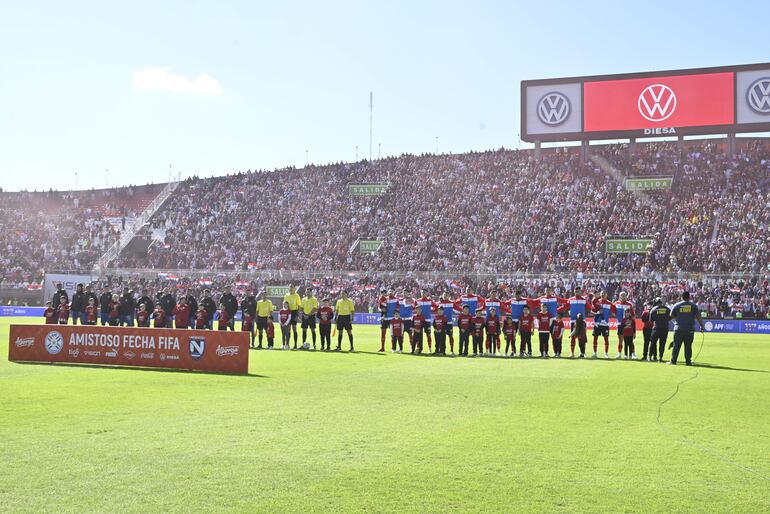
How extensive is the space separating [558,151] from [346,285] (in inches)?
936

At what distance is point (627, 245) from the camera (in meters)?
52.0

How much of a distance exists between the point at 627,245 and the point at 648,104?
492 inches

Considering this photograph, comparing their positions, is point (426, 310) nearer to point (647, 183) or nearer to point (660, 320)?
point (660, 320)

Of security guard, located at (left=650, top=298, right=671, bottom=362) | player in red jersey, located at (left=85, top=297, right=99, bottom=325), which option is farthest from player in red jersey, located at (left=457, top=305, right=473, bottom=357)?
player in red jersey, located at (left=85, top=297, right=99, bottom=325)

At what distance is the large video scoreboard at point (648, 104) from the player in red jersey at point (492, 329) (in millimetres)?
36915

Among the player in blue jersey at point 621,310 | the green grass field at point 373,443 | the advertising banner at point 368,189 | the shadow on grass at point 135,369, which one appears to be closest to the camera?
the green grass field at point 373,443

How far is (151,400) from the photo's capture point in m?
14.0

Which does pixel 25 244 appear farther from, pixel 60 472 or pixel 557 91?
pixel 60 472

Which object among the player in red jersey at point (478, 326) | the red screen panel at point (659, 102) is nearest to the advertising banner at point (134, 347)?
the player in red jersey at point (478, 326)

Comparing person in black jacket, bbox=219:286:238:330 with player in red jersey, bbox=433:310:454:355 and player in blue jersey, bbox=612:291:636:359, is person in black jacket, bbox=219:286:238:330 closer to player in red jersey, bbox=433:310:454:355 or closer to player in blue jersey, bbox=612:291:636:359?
player in red jersey, bbox=433:310:454:355

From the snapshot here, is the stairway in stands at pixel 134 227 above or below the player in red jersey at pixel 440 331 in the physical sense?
above

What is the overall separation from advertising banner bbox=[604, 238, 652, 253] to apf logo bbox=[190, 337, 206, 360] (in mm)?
37006

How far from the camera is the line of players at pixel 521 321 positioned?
25781 millimetres

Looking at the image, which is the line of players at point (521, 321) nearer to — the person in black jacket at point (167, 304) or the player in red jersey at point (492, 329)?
the player in red jersey at point (492, 329)
